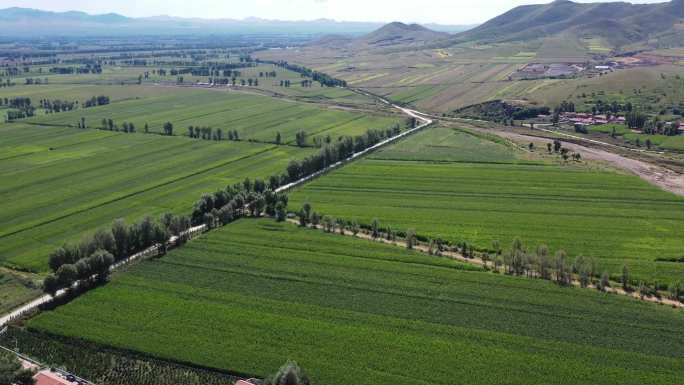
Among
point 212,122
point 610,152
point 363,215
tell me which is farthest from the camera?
point 212,122

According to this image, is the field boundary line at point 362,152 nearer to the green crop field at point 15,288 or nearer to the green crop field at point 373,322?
the green crop field at point 373,322

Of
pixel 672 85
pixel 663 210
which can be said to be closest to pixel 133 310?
pixel 663 210

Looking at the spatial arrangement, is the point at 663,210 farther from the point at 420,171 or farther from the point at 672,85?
the point at 672,85

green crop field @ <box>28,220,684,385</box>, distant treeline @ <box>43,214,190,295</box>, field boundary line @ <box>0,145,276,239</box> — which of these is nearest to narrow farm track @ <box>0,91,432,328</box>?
field boundary line @ <box>0,145,276,239</box>

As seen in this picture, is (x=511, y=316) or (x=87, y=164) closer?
(x=511, y=316)

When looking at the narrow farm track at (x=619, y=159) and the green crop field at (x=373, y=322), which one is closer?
the green crop field at (x=373, y=322)

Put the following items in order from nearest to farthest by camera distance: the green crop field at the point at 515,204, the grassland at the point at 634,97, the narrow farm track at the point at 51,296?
1. the narrow farm track at the point at 51,296
2. the green crop field at the point at 515,204
3. the grassland at the point at 634,97

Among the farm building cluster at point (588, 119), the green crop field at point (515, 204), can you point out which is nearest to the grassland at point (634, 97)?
the farm building cluster at point (588, 119)
